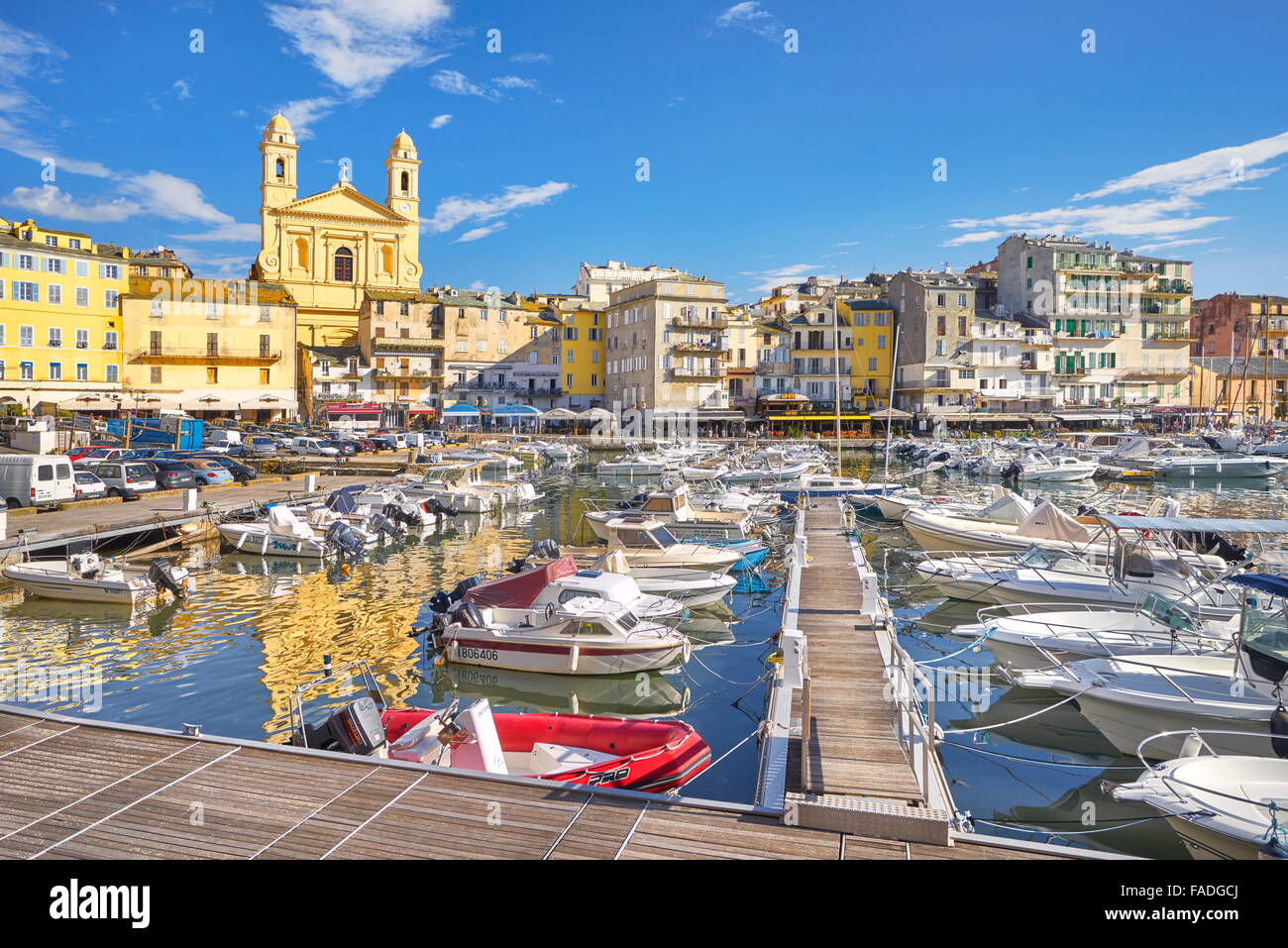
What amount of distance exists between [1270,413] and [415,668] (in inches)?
4537

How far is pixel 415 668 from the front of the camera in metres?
17.9

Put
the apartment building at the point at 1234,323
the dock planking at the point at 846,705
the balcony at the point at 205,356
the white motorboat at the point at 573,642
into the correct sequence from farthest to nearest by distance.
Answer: the apartment building at the point at 1234,323 → the balcony at the point at 205,356 → the white motorboat at the point at 573,642 → the dock planking at the point at 846,705

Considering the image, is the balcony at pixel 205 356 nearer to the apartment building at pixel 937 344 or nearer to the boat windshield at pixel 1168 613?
the apartment building at pixel 937 344

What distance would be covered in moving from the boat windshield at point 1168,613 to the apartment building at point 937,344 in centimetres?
7312

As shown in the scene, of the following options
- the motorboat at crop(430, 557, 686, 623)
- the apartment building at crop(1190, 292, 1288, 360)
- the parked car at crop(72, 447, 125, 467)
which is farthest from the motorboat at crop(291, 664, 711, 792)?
the apartment building at crop(1190, 292, 1288, 360)

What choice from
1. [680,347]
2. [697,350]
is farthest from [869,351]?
[680,347]

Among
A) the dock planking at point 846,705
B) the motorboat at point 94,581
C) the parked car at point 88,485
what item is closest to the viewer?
the dock planking at point 846,705

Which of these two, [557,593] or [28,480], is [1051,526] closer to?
[557,593]

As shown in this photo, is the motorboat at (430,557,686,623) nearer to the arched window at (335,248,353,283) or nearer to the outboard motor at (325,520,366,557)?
the outboard motor at (325,520,366,557)

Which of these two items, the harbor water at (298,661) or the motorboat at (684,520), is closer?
the harbor water at (298,661)

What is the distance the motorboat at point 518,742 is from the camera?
35.6ft

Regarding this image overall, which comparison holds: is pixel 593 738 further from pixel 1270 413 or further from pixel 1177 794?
pixel 1270 413

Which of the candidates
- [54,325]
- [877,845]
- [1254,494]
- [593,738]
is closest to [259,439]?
[54,325]

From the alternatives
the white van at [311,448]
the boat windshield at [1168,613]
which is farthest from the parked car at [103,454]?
the boat windshield at [1168,613]
